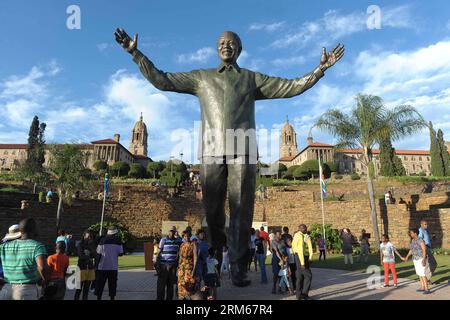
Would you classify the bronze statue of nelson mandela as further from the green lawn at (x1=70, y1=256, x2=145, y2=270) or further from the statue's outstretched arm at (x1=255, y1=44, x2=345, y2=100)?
the green lawn at (x1=70, y1=256, x2=145, y2=270)

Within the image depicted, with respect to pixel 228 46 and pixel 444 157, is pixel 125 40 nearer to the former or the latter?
pixel 228 46

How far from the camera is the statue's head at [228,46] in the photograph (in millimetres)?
5496

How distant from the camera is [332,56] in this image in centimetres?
512

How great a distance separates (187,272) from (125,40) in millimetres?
3484

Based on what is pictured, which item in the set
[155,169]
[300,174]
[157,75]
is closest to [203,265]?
[157,75]

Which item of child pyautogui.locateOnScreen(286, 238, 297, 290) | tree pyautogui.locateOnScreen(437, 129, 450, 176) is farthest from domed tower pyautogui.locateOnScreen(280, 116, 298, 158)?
child pyautogui.locateOnScreen(286, 238, 297, 290)

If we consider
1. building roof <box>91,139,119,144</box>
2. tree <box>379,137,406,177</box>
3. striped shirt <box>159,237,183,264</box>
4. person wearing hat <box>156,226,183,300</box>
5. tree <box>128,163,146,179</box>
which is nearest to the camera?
person wearing hat <box>156,226,183,300</box>

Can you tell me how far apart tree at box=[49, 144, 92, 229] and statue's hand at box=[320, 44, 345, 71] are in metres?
19.3

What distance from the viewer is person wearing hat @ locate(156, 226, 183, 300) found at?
219 inches

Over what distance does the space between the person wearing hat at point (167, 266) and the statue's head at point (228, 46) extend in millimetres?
3220

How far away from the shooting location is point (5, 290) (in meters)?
3.12

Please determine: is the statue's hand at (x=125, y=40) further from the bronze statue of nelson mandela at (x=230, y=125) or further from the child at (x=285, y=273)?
the child at (x=285, y=273)
